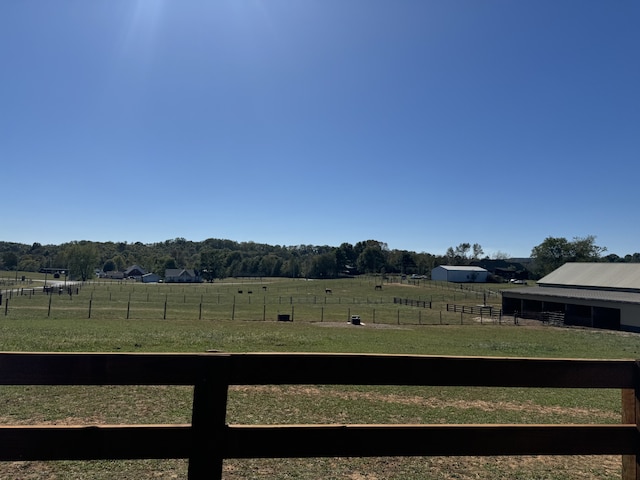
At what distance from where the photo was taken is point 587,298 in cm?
4031

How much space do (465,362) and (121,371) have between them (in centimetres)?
211

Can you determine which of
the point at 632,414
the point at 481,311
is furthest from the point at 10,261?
the point at 632,414

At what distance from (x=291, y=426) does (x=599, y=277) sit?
184 ft

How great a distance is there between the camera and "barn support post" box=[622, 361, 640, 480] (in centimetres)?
250

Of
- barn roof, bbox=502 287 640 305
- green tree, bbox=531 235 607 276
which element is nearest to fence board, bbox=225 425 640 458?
barn roof, bbox=502 287 640 305

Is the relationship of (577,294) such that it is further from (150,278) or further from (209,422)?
(150,278)

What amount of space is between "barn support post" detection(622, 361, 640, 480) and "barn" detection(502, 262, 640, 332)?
42742 mm

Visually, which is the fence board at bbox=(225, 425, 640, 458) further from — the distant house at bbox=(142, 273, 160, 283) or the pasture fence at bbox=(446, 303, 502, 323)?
the distant house at bbox=(142, 273, 160, 283)

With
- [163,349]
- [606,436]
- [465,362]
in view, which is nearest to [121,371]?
[465,362]

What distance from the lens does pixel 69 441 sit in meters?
2.18

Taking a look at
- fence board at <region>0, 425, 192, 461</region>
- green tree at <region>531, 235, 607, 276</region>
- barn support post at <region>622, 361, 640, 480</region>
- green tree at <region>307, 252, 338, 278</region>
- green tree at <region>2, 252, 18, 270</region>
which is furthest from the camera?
green tree at <region>2, 252, 18, 270</region>

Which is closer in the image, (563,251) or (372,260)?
(563,251)

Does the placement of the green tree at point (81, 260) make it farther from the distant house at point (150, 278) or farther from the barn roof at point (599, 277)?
the barn roof at point (599, 277)

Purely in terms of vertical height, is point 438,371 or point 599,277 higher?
point 599,277
